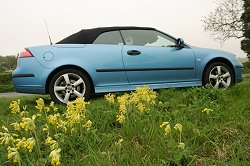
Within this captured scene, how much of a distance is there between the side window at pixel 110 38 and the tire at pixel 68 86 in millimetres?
751

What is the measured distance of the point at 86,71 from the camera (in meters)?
5.38

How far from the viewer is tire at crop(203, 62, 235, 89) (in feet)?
19.4

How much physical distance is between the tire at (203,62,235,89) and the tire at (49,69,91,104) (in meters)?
2.22

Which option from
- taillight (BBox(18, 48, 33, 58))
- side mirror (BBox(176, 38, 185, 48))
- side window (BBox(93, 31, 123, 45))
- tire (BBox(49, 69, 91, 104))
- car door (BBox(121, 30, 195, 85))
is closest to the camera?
tire (BBox(49, 69, 91, 104))

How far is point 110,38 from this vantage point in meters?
5.80

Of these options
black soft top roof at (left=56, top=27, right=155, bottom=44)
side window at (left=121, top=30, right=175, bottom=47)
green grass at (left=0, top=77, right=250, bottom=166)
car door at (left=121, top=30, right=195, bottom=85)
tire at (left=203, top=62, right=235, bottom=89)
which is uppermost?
black soft top roof at (left=56, top=27, right=155, bottom=44)

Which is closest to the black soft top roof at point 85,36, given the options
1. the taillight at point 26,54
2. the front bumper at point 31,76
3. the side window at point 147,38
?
the side window at point 147,38

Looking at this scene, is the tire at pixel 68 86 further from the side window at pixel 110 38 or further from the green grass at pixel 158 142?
the green grass at pixel 158 142

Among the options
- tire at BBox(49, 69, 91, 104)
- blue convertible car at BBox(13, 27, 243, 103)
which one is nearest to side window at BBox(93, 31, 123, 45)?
blue convertible car at BBox(13, 27, 243, 103)

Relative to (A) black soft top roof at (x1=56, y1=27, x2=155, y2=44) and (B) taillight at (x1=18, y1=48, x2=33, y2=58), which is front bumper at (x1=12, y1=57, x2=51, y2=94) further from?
(A) black soft top roof at (x1=56, y1=27, x2=155, y2=44)

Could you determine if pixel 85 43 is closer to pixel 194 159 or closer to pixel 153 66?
pixel 153 66

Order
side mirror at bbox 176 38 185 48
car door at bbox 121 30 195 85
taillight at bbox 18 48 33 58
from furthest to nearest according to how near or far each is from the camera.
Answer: side mirror at bbox 176 38 185 48, car door at bbox 121 30 195 85, taillight at bbox 18 48 33 58

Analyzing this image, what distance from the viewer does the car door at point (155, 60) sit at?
559 centimetres

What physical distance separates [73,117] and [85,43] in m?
3.29
